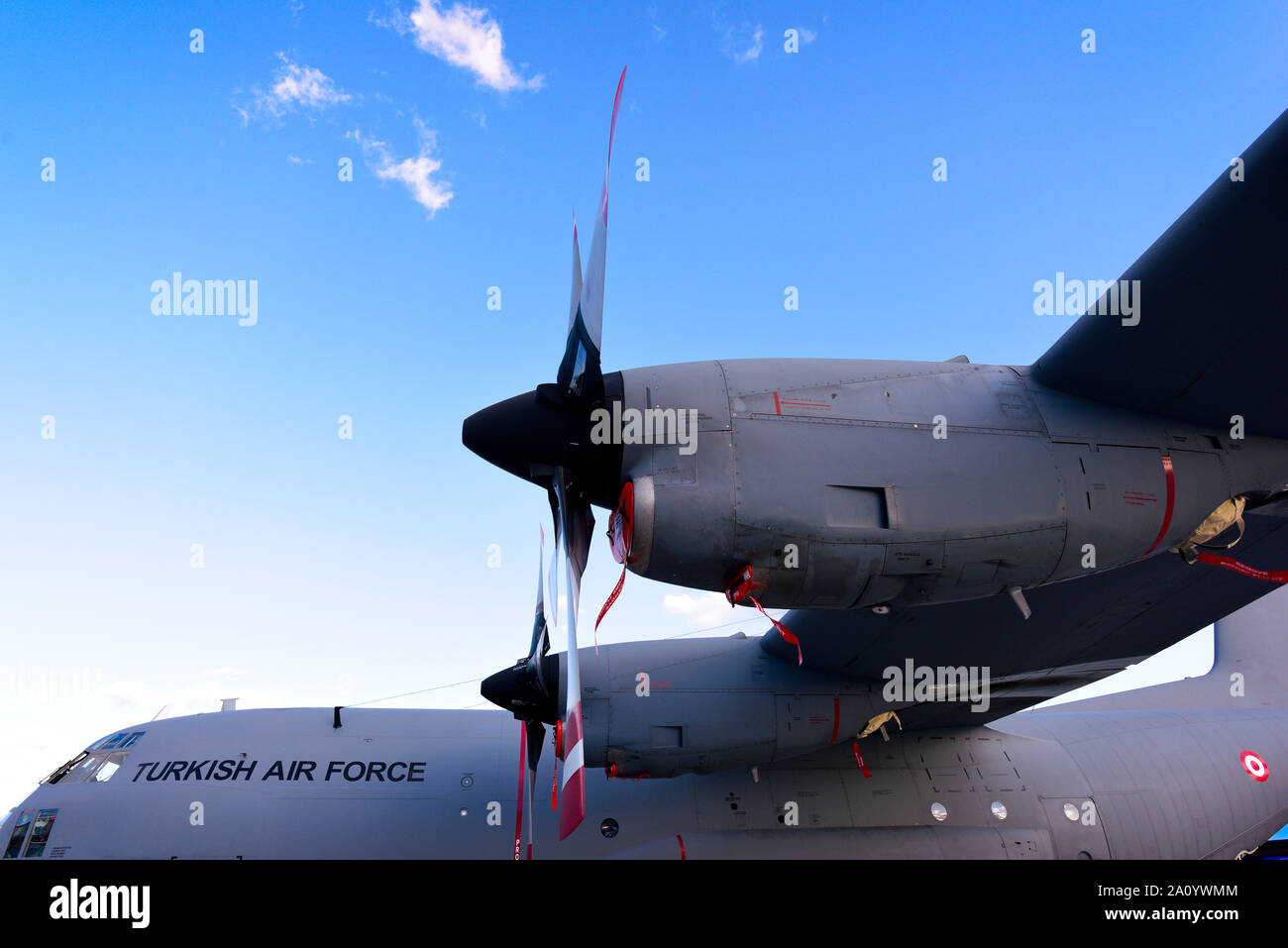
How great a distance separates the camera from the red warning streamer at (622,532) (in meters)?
4.52

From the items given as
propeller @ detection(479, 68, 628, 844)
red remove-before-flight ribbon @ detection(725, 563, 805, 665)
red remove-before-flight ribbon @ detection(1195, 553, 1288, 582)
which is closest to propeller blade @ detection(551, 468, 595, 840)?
propeller @ detection(479, 68, 628, 844)

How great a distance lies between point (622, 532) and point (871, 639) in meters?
3.53

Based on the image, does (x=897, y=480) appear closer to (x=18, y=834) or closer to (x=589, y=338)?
(x=589, y=338)

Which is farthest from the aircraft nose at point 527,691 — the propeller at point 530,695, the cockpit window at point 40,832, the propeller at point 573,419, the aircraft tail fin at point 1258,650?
the aircraft tail fin at point 1258,650

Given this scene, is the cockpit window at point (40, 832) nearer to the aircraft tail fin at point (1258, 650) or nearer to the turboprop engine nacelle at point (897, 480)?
the turboprop engine nacelle at point (897, 480)

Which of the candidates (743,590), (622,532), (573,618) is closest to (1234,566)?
(743,590)

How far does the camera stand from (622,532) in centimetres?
465

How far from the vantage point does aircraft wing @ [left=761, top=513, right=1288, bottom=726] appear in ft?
20.5

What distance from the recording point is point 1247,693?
11188mm

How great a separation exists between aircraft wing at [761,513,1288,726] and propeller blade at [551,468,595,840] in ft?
8.36

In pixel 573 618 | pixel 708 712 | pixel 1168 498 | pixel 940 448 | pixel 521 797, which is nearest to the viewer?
pixel 940 448

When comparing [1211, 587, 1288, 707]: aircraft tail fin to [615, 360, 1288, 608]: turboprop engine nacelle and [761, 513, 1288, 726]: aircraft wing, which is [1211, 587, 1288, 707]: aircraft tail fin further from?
[615, 360, 1288, 608]: turboprop engine nacelle
